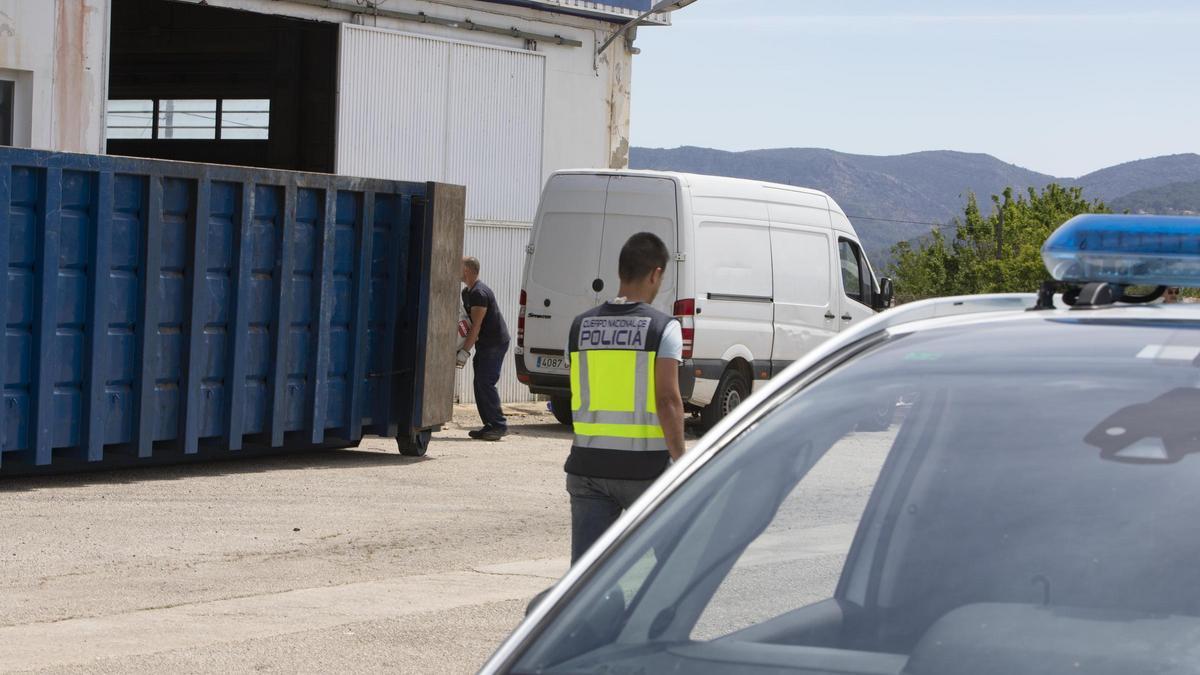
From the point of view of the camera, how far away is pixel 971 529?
2.60 m

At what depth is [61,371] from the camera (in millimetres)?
11586

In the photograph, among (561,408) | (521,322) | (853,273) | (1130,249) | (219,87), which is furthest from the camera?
(219,87)

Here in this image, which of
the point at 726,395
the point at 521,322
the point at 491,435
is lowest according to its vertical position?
the point at 491,435

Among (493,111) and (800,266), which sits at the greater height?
(493,111)

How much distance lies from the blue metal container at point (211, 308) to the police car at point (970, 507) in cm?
935

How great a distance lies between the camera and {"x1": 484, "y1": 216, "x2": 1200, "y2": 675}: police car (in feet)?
8.22

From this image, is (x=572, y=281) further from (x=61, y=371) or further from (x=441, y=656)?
(x=441, y=656)

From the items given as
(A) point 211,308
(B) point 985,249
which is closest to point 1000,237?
(B) point 985,249

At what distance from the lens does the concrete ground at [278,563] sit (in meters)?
7.17

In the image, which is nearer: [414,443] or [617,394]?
[617,394]

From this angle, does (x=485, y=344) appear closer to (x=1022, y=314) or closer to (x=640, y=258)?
(x=640, y=258)

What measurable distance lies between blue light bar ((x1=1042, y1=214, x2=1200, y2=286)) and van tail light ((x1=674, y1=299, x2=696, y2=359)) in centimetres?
1398

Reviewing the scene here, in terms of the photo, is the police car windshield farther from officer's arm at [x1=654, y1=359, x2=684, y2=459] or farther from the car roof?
officer's arm at [x1=654, y1=359, x2=684, y2=459]

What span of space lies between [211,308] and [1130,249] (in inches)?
415
